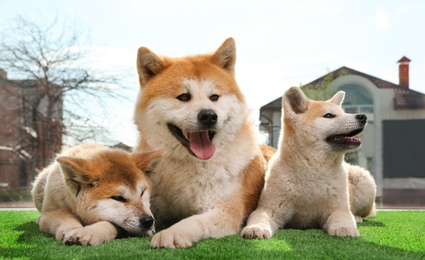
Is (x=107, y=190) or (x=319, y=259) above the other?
(x=107, y=190)

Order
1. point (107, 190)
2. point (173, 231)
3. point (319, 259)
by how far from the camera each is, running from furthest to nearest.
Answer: point (107, 190) < point (173, 231) < point (319, 259)

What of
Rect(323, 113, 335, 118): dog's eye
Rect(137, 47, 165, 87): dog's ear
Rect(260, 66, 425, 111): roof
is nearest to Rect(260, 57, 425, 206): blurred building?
Rect(260, 66, 425, 111): roof

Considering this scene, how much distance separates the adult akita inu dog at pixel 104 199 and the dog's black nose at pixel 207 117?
0.49m

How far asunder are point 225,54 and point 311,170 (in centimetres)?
127

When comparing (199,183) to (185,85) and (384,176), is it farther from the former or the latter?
(384,176)

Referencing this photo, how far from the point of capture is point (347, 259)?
3086 mm

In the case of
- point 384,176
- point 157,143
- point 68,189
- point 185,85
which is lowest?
point 384,176

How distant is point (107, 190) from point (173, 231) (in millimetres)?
620

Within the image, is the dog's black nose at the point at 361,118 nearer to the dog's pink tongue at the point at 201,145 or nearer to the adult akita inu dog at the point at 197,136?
the adult akita inu dog at the point at 197,136

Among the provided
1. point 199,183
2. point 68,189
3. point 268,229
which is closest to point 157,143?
point 199,183

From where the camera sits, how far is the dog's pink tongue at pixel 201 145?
4133 mm

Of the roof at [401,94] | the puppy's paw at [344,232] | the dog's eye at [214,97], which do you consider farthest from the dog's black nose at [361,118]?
the roof at [401,94]

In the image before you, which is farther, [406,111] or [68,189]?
[406,111]

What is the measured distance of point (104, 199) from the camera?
12.3 ft
